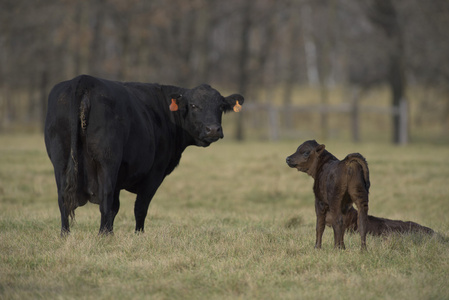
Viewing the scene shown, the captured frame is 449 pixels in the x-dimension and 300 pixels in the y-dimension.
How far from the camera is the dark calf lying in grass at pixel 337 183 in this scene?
5.77 meters

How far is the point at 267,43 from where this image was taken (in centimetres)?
3422

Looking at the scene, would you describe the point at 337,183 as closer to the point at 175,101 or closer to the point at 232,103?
the point at 175,101

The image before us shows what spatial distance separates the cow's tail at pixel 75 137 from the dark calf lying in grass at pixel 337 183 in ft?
7.31

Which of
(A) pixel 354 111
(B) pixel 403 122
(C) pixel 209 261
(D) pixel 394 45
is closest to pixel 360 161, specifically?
(C) pixel 209 261

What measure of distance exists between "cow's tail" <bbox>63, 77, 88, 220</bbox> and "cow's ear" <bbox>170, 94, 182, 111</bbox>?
1.57 m

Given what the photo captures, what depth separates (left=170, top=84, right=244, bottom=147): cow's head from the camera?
A: 26.2ft

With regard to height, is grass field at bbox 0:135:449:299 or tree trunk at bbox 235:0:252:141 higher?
tree trunk at bbox 235:0:252:141

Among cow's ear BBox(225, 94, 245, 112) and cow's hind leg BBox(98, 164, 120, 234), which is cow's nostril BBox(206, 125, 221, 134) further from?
cow's hind leg BBox(98, 164, 120, 234)

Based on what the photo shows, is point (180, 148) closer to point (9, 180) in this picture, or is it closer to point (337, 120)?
point (9, 180)

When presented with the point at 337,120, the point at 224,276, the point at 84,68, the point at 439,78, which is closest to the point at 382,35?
the point at 439,78

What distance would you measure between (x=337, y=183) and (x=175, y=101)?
2.96m

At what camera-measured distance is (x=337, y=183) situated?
230 inches

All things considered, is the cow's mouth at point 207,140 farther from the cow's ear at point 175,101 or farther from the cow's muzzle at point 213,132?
the cow's ear at point 175,101

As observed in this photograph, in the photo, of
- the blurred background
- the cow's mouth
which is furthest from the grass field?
the blurred background
